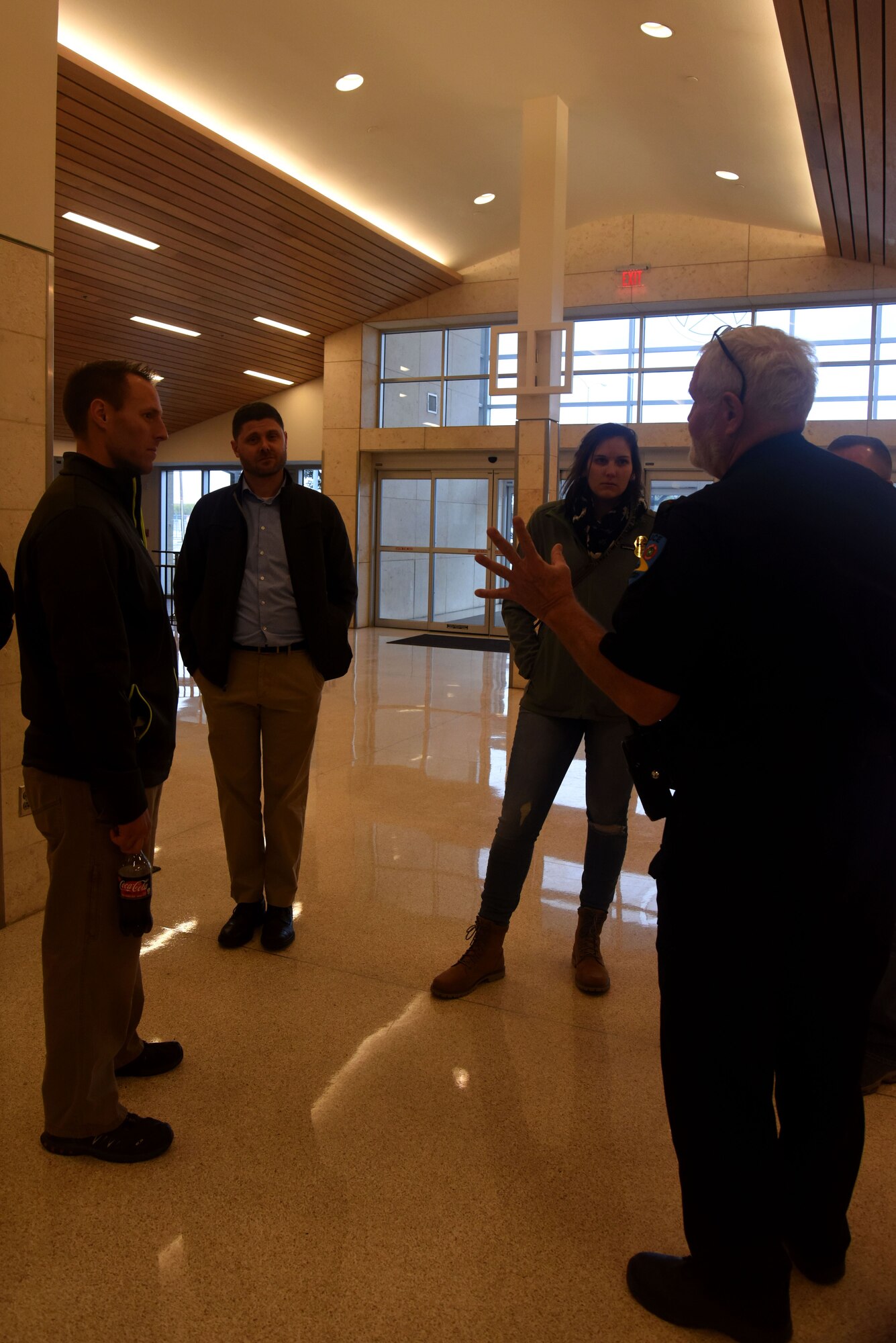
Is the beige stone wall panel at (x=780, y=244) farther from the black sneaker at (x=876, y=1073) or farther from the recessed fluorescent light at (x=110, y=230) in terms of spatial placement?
the black sneaker at (x=876, y=1073)

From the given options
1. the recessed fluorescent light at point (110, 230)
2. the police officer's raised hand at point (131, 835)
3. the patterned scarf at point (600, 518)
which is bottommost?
the police officer's raised hand at point (131, 835)

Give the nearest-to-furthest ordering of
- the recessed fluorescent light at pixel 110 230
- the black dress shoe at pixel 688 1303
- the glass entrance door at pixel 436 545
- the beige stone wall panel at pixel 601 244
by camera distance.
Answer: the black dress shoe at pixel 688 1303
the recessed fluorescent light at pixel 110 230
the beige stone wall panel at pixel 601 244
the glass entrance door at pixel 436 545

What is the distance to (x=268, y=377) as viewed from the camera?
14.3 metres

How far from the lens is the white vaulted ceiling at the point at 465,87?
6.82 meters

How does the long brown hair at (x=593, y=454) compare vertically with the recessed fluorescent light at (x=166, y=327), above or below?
below

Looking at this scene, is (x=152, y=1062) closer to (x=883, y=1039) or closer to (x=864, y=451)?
(x=883, y=1039)

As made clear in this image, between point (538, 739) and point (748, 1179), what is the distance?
146 centimetres

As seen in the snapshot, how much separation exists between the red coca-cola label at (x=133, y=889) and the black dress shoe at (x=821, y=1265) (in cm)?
144

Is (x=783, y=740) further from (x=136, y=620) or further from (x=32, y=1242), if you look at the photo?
(x=32, y=1242)

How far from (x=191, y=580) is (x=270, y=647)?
37 cm

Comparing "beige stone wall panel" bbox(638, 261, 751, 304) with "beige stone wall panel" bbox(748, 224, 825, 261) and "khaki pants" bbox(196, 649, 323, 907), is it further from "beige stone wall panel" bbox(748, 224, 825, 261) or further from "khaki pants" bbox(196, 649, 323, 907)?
"khaki pants" bbox(196, 649, 323, 907)

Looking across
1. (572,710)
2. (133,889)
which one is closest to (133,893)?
(133,889)

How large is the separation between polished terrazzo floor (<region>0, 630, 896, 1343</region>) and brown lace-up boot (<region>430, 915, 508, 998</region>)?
47 mm

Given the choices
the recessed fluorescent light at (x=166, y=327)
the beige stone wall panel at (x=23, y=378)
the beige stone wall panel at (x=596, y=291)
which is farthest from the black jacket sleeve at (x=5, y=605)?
the beige stone wall panel at (x=596, y=291)
